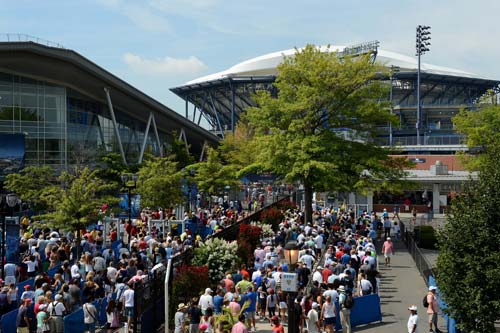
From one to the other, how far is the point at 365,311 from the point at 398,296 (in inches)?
146

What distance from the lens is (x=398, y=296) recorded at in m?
20.6

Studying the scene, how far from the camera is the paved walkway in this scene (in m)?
16.9

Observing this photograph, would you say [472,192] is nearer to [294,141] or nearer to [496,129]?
[294,141]

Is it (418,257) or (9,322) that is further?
(418,257)

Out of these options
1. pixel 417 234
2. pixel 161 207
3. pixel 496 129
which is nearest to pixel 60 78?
pixel 161 207

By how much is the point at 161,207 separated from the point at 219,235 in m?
9.09

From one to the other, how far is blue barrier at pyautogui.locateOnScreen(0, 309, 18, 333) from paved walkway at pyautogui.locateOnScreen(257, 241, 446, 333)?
6.14 metres

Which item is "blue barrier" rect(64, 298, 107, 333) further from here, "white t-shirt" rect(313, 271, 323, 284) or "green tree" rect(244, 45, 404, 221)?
"green tree" rect(244, 45, 404, 221)

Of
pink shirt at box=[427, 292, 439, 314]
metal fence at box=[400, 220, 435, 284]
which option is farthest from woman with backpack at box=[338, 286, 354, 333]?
metal fence at box=[400, 220, 435, 284]

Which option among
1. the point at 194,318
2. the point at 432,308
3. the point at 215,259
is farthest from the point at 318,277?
the point at 194,318

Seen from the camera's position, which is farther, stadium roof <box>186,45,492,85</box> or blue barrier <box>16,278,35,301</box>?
stadium roof <box>186,45,492,85</box>

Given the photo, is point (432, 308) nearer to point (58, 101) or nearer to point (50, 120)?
point (50, 120)

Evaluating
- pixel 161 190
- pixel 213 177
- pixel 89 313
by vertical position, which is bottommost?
pixel 89 313

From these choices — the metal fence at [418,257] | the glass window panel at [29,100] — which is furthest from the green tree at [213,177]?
the metal fence at [418,257]
